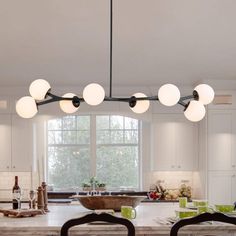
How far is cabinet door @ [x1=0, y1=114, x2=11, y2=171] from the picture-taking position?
7583 mm

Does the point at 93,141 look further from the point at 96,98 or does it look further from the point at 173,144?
the point at 96,98

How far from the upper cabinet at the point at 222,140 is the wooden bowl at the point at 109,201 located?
143 inches

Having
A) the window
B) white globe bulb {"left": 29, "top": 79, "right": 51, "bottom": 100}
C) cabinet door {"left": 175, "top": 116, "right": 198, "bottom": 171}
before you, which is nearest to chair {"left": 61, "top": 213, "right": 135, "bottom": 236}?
white globe bulb {"left": 29, "top": 79, "right": 51, "bottom": 100}

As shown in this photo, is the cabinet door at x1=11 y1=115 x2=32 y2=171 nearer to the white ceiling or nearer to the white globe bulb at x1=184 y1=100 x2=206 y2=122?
the white ceiling

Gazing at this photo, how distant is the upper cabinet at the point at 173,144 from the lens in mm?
7629

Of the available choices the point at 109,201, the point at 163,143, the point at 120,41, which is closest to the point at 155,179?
the point at 163,143

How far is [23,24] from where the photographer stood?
5.44m

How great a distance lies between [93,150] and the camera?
8.12m

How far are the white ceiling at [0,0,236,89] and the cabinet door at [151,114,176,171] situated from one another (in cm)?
62

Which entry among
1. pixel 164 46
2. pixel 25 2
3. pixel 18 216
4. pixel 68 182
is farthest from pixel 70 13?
pixel 68 182

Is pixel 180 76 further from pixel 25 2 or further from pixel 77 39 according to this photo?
pixel 25 2

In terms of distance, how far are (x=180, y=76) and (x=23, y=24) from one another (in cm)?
274

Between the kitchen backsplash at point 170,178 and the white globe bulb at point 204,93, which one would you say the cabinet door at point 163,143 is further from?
the white globe bulb at point 204,93

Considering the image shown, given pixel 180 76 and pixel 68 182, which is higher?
pixel 180 76
